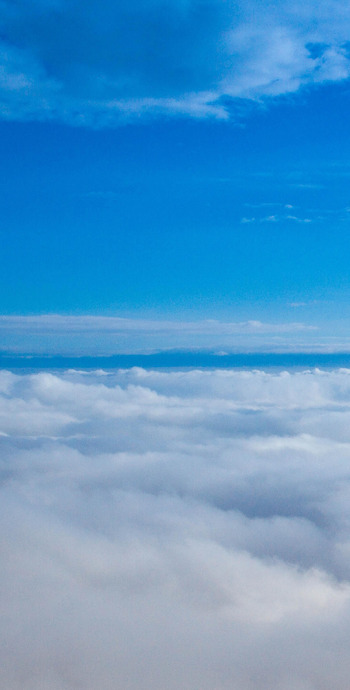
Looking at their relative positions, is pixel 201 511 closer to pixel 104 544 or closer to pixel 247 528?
pixel 247 528

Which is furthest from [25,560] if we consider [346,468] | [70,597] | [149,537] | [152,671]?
[346,468]

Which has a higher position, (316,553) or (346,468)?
(346,468)

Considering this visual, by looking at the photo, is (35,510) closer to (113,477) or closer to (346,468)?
(113,477)

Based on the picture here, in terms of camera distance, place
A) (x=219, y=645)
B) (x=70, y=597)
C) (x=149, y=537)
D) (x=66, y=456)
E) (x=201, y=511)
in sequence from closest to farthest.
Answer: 1. (x=219, y=645)
2. (x=70, y=597)
3. (x=149, y=537)
4. (x=201, y=511)
5. (x=66, y=456)

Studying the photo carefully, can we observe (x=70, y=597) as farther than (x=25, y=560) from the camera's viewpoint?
No

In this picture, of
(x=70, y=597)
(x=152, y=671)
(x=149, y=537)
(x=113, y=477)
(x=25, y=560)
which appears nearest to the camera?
(x=152, y=671)

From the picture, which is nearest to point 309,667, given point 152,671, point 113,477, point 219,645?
point 219,645

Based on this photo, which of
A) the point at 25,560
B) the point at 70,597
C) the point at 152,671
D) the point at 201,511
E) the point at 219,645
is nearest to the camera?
the point at 152,671

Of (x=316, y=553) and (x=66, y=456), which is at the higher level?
(x=66, y=456)

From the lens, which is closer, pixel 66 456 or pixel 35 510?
pixel 35 510

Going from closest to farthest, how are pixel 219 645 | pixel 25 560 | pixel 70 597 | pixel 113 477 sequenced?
pixel 219 645, pixel 70 597, pixel 25 560, pixel 113 477
